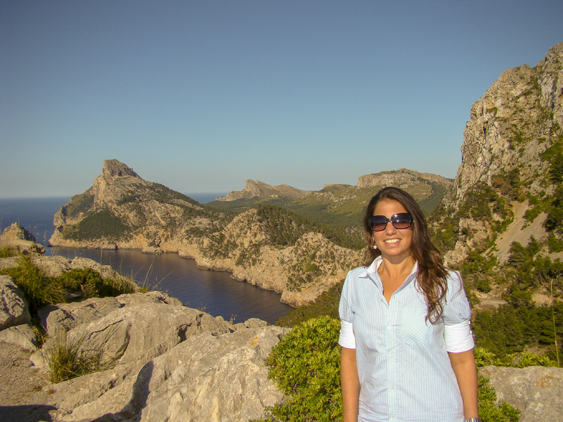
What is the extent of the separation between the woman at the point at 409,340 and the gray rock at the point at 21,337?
289 inches

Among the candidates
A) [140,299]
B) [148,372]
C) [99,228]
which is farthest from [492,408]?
[99,228]

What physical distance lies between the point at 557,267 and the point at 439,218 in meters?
34.8

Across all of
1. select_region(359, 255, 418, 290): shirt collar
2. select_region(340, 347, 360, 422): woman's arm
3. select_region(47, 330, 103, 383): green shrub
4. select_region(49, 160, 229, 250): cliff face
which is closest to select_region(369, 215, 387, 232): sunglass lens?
select_region(359, 255, 418, 290): shirt collar

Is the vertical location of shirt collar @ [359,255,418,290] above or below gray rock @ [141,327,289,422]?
above

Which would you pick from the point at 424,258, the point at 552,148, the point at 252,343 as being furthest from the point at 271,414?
the point at 552,148

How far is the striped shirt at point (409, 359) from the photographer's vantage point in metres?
2.35

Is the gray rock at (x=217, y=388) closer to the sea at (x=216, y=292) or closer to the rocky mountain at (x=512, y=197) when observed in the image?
the rocky mountain at (x=512, y=197)

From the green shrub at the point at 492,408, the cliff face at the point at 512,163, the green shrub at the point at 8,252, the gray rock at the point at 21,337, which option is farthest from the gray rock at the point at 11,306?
the cliff face at the point at 512,163

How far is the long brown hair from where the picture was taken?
Result: 240 cm

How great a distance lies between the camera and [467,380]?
7.76 feet

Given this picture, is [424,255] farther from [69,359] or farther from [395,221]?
[69,359]

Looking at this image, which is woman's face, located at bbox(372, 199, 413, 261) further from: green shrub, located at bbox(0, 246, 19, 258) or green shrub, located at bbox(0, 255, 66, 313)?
green shrub, located at bbox(0, 246, 19, 258)

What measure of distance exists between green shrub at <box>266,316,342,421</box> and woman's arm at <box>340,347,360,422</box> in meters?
1.37

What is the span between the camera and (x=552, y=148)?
160 ft
